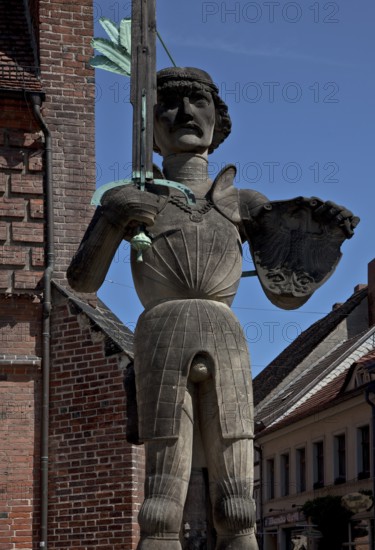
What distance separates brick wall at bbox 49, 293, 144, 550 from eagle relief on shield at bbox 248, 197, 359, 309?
5982mm

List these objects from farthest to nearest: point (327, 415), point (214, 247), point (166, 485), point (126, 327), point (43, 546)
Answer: point (327, 415)
point (126, 327)
point (43, 546)
point (214, 247)
point (166, 485)

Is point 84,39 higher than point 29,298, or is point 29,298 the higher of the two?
point 84,39

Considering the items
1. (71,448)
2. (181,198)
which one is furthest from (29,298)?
(181,198)

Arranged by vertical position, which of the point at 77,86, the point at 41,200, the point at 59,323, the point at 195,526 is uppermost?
the point at 77,86

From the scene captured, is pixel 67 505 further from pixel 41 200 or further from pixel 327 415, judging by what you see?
pixel 327 415

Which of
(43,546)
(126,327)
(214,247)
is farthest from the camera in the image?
(126,327)

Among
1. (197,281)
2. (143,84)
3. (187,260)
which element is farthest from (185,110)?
(197,281)

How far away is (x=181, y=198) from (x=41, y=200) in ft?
24.0

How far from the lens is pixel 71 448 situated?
43.7 ft

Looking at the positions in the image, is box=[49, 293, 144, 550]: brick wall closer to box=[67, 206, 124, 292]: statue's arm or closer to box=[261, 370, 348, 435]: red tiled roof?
box=[67, 206, 124, 292]: statue's arm

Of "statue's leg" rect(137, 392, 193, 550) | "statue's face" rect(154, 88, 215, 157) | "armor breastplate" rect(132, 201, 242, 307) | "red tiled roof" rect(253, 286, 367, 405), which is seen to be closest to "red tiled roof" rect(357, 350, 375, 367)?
"red tiled roof" rect(253, 286, 367, 405)

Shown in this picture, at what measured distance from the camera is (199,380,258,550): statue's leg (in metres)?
6.43

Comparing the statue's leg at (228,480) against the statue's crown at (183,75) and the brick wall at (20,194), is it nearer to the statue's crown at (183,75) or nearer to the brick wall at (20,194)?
the statue's crown at (183,75)

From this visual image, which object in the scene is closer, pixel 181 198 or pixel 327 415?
pixel 181 198
